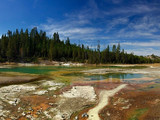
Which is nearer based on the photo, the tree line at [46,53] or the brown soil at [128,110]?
the brown soil at [128,110]

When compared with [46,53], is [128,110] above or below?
below

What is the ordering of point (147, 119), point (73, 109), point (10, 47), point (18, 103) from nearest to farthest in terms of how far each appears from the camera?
point (147, 119), point (73, 109), point (18, 103), point (10, 47)

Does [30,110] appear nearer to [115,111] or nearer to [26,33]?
[115,111]

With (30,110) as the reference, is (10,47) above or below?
above

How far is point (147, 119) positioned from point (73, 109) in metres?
5.99

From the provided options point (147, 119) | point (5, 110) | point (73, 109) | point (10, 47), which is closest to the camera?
point (147, 119)

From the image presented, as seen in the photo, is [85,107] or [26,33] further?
[26,33]

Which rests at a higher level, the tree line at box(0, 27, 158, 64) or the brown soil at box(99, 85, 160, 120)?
the tree line at box(0, 27, 158, 64)

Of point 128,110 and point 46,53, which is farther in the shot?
point 46,53

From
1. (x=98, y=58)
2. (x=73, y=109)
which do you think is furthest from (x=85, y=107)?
(x=98, y=58)

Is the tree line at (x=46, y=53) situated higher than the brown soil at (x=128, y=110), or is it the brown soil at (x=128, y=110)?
the tree line at (x=46, y=53)

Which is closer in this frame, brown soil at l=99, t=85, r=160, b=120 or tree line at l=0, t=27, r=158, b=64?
brown soil at l=99, t=85, r=160, b=120

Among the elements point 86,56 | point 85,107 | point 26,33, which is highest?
point 26,33

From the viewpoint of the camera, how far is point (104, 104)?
12.2 m
